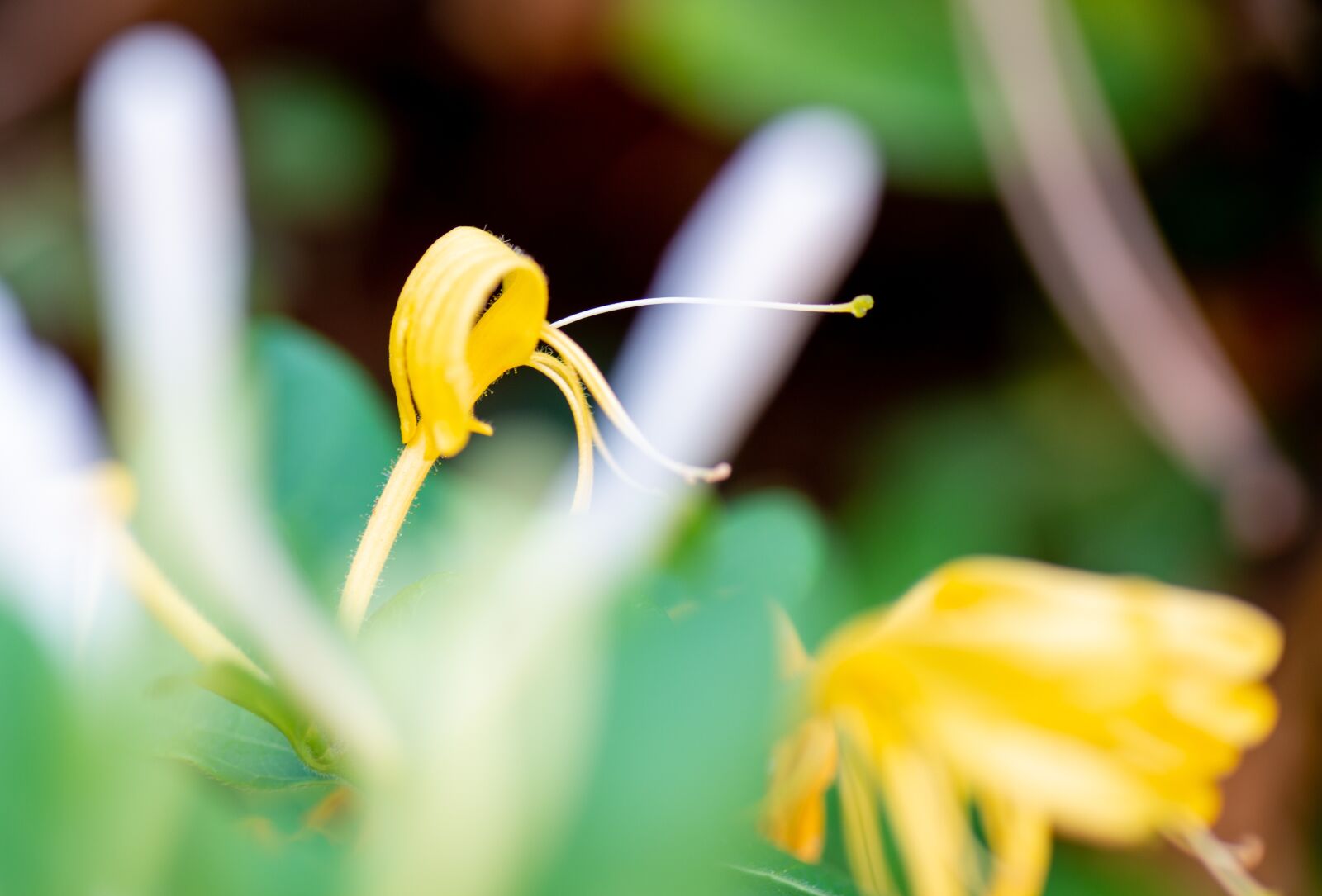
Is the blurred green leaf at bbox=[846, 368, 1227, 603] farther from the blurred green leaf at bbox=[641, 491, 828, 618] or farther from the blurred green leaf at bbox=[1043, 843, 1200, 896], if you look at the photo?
the blurred green leaf at bbox=[641, 491, 828, 618]

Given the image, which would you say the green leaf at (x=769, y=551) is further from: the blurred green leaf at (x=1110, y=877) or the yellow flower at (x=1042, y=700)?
the blurred green leaf at (x=1110, y=877)

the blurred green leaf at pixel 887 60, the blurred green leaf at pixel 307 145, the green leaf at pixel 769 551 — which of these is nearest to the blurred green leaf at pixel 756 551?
the green leaf at pixel 769 551

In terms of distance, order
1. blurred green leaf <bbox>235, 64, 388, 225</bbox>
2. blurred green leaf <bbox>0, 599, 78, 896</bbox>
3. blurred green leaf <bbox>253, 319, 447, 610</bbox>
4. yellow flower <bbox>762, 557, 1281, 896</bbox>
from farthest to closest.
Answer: blurred green leaf <bbox>235, 64, 388, 225</bbox> < blurred green leaf <bbox>253, 319, 447, 610</bbox> < yellow flower <bbox>762, 557, 1281, 896</bbox> < blurred green leaf <bbox>0, 599, 78, 896</bbox>

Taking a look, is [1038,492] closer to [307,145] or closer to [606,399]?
[307,145]

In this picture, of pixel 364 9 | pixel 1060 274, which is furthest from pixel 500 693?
pixel 364 9

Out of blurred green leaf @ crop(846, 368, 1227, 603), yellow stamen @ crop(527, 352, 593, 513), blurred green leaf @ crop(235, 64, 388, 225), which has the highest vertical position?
yellow stamen @ crop(527, 352, 593, 513)

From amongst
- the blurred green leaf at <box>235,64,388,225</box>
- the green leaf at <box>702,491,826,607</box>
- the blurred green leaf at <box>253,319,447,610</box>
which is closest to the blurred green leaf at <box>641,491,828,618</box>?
the green leaf at <box>702,491,826,607</box>

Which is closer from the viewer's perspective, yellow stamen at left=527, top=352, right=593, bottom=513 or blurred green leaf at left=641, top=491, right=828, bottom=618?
yellow stamen at left=527, top=352, right=593, bottom=513
